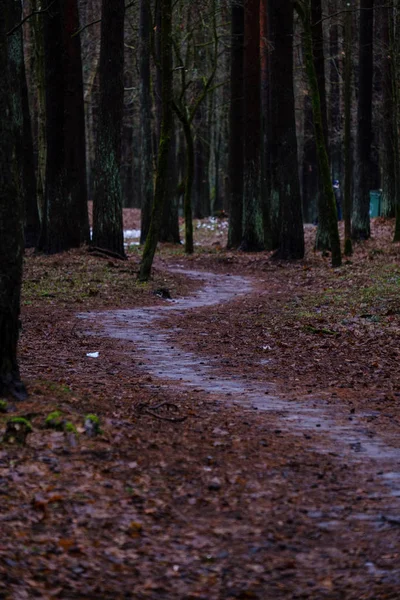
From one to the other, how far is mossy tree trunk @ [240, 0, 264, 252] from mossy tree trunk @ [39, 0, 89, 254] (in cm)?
572

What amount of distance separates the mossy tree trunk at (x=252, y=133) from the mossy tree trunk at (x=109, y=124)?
5.69 meters

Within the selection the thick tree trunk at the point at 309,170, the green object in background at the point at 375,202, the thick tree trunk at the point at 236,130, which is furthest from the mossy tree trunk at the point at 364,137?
the green object in background at the point at 375,202

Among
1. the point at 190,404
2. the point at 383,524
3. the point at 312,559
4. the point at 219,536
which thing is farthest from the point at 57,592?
the point at 190,404

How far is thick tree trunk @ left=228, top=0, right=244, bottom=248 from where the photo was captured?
87.9 ft

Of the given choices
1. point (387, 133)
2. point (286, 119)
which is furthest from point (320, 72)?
point (387, 133)

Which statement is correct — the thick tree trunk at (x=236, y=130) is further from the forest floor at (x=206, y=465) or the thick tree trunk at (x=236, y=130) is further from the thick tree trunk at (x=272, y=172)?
the forest floor at (x=206, y=465)

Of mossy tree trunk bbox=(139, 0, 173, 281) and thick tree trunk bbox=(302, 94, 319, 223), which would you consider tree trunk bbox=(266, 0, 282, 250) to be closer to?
thick tree trunk bbox=(302, 94, 319, 223)

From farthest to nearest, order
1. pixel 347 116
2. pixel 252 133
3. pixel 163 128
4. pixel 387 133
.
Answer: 1. pixel 387 133
2. pixel 252 133
3. pixel 347 116
4. pixel 163 128

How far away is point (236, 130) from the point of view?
2725cm

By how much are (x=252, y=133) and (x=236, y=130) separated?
6.32 feet

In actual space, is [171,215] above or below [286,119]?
below

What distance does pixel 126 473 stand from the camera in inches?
221

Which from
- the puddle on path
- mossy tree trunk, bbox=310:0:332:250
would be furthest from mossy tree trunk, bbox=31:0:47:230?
the puddle on path

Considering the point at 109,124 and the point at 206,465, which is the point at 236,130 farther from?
the point at 206,465
